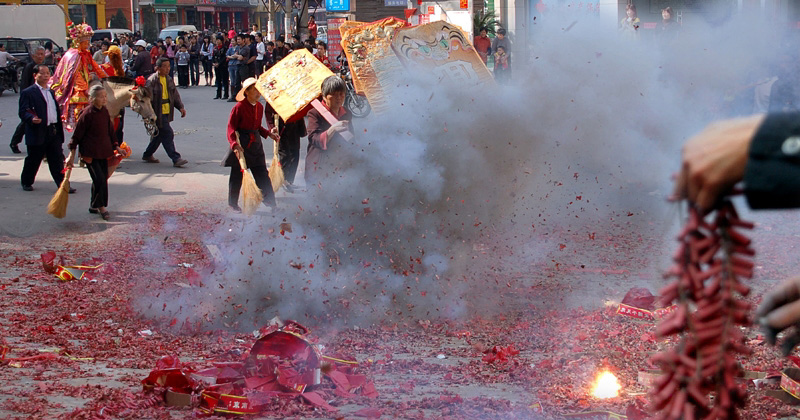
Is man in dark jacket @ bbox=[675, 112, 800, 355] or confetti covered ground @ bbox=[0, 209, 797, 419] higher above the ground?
man in dark jacket @ bbox=[675, 112, 800, 355]

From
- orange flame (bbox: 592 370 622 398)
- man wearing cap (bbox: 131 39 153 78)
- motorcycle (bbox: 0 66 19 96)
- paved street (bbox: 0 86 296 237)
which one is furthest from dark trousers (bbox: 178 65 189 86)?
orange flame (bbox: 592 370 622 398)

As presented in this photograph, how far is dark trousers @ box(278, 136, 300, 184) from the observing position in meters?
9.96

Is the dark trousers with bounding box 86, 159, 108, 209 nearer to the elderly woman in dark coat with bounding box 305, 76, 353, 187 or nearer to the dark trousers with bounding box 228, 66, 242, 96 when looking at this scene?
the elderly woman in dark coat with bounding box 305, 76, 353, 187

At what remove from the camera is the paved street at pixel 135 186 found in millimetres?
8984

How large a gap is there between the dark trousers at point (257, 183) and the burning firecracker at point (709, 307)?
26.1ft

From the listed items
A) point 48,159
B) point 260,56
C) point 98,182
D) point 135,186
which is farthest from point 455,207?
point 260,56

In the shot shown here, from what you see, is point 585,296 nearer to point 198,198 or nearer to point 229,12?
point 198,198

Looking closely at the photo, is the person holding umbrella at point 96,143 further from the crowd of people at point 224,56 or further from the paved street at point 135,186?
the crowd of people at point 224,56

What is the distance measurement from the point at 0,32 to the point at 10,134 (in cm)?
2121

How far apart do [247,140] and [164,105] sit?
139 inches

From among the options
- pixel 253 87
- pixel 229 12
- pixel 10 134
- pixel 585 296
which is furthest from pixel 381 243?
pixel 229 12

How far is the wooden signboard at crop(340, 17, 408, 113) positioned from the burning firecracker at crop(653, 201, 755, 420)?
5.46 metres

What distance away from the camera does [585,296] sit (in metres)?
6.13

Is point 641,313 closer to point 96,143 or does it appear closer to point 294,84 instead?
point 294,84
